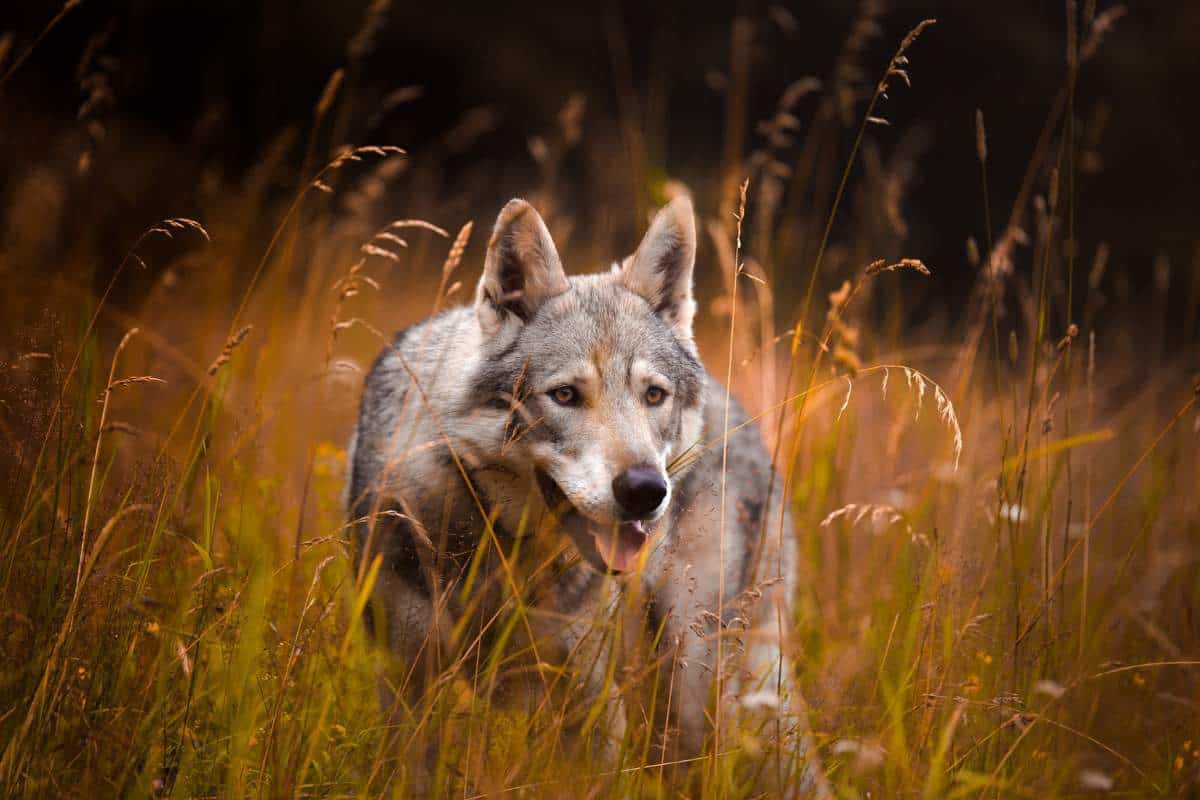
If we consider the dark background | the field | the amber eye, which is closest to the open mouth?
the field

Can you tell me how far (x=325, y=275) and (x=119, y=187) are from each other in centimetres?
205

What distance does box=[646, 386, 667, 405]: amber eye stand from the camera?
2.69 m

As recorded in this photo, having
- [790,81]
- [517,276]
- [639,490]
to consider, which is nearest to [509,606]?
[639,490]

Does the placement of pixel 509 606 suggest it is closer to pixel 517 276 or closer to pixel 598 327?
pixel 598 327

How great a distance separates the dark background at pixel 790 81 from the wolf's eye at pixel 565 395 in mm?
6393

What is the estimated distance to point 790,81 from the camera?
34.9 ft

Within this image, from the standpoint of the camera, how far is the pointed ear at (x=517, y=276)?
107 inches

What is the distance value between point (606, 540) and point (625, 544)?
0.17 feet

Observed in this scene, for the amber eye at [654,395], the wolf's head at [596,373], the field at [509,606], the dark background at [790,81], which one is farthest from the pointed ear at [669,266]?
the dark background at [790,81]

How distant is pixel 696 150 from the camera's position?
10672 mm

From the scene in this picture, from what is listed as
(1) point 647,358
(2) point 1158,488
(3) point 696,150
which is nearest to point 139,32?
(3) point 696,150

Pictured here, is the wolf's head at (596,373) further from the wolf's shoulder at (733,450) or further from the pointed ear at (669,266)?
the wolf's shoulder at (733,450)

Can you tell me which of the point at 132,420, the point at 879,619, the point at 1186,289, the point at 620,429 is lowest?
the point at 1186,289

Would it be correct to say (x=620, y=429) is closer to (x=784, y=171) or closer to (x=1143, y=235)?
(x=784, y=171)
